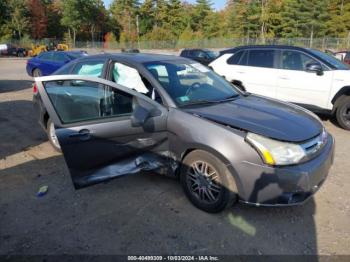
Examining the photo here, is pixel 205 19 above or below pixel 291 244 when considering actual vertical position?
above

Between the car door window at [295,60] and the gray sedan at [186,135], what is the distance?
10.9 feet

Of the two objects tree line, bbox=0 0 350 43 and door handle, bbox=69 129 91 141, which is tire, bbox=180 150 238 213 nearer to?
door handle, bbox=69 129 91 141

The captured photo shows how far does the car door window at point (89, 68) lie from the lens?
14.2ft

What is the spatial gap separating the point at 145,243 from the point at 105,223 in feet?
1.82

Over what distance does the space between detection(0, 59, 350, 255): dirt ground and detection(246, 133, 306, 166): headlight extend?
29.4 inches

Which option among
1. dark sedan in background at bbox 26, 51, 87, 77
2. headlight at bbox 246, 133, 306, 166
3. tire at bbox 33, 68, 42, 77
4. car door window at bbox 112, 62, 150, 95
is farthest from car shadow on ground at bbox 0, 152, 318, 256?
tire at bbox 33, 68, 42, 77

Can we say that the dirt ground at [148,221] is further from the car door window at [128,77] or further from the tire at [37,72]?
the tire at [37,72]

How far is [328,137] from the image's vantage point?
3771mm

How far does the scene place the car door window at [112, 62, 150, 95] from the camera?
3875 mm

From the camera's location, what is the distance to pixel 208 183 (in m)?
3.36

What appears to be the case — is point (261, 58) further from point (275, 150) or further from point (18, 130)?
point (18, 130)

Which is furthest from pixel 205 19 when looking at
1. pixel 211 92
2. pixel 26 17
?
pixel 211 92

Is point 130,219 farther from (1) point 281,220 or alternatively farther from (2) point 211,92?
(2) point 211,92

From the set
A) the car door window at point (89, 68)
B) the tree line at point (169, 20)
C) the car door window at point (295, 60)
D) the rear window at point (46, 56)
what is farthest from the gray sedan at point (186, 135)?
the tree line at point (169, 20)
